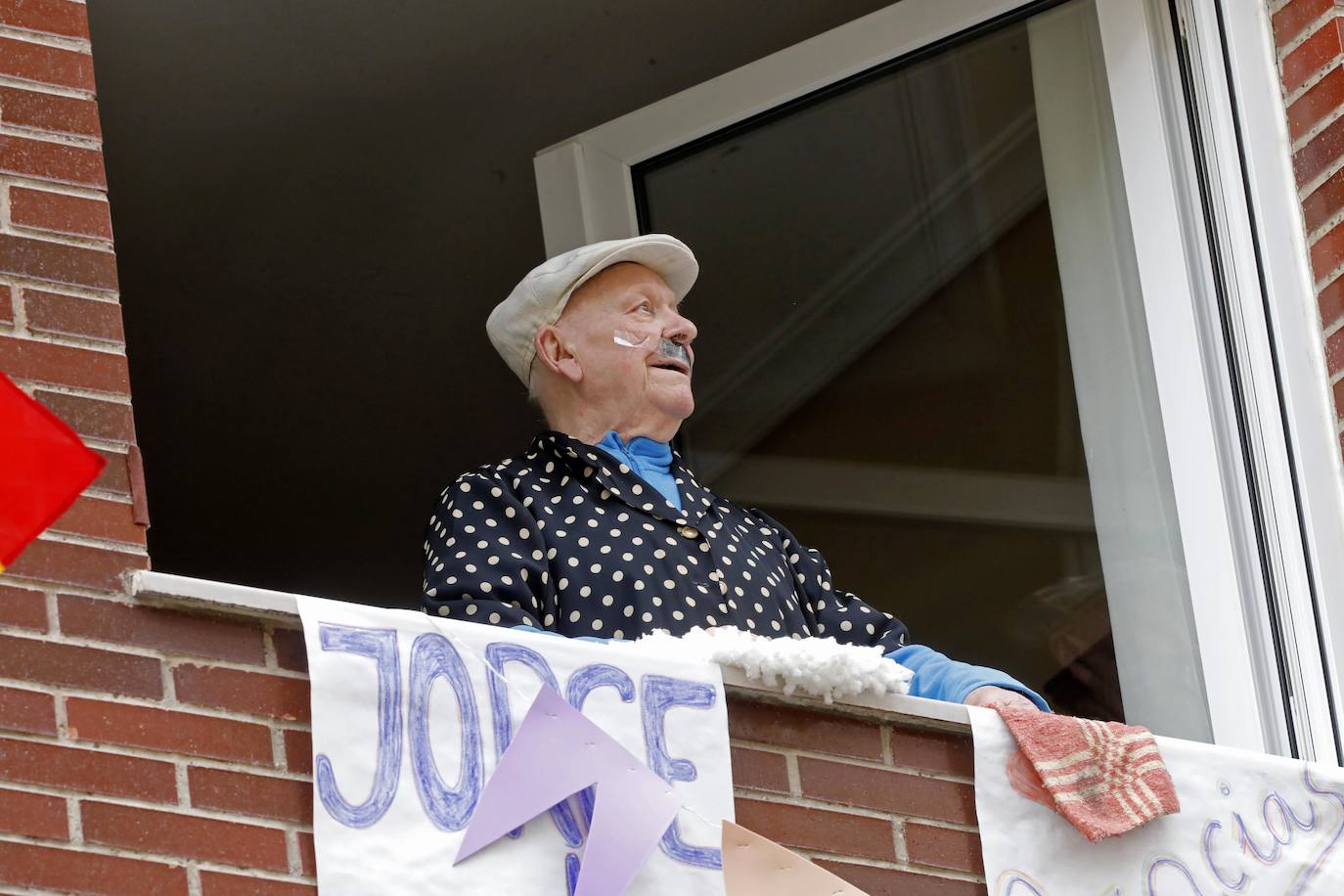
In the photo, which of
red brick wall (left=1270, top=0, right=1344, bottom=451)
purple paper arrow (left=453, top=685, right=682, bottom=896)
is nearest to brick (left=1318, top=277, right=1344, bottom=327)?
red brick wall (left=1270, top=0, right=1344, bottom=451)

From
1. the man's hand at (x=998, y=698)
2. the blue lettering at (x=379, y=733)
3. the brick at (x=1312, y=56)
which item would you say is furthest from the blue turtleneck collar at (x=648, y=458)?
the brick at (x=1312, y=56)

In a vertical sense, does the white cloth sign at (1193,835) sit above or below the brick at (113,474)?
below

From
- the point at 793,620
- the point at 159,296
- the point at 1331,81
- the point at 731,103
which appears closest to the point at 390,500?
the point at 159,296

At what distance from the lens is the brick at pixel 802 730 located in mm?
3260

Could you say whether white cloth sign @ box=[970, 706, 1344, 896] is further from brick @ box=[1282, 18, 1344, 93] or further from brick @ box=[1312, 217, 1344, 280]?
brick @ box=[1282, 18, 1344, 93]

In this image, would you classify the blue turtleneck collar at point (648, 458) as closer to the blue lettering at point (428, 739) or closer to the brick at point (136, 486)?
the blue lettering at point (428, 739)

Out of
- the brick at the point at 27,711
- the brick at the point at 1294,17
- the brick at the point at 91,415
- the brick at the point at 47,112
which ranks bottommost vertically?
the brick at the point at 27,711

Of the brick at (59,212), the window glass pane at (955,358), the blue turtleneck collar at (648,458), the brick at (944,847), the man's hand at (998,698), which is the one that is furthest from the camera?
the window glass pane at (955,358)

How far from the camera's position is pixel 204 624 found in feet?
9.71

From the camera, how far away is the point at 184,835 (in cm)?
285

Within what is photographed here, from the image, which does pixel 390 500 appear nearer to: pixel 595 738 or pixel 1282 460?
pixel 1282 460

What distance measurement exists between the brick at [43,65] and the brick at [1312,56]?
7.15ft

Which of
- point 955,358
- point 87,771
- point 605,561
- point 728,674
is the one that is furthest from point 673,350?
point 87,771

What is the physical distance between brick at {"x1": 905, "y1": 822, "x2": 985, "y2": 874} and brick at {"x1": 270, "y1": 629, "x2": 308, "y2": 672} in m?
0.95
